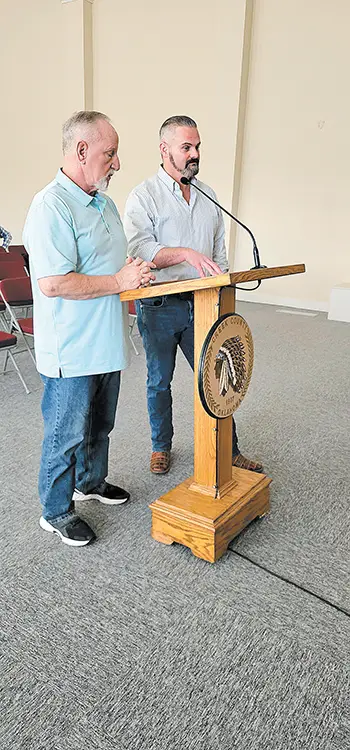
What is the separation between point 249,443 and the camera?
10.0 ft

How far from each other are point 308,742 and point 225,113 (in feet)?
26.0

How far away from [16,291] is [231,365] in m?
2.94

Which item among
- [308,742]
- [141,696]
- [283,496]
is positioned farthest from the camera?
[283,496]

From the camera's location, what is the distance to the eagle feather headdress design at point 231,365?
192cm

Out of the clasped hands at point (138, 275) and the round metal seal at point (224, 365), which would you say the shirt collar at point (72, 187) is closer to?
the clasped hands at point (138, 275)

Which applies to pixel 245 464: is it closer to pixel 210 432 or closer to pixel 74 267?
pixel 210 432

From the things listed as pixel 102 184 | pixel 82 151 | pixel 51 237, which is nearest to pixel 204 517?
pixel 51 237

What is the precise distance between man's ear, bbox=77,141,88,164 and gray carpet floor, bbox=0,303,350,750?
1.39 meters

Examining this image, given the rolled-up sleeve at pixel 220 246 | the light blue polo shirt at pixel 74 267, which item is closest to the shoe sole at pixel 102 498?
the light blue polo shirt at pixel 74 267

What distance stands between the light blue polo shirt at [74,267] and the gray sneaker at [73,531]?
23.2 inches

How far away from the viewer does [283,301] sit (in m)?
8.11

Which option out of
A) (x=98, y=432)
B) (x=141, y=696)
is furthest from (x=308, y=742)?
(x=98, y=432)

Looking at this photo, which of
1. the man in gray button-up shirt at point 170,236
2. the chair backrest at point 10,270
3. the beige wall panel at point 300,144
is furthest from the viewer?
the beige wall panel at point 300,144

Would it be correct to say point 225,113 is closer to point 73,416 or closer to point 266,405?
point 266,405
